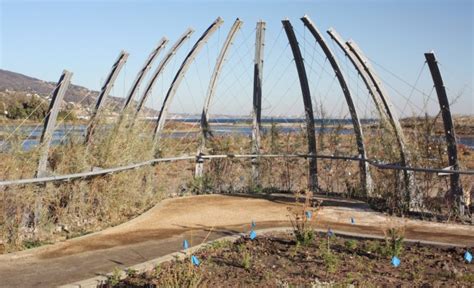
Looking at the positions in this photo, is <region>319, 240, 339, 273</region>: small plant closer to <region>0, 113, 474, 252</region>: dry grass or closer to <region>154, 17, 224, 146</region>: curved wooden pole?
<region>0, 113, 474, 252</region>: dry grass

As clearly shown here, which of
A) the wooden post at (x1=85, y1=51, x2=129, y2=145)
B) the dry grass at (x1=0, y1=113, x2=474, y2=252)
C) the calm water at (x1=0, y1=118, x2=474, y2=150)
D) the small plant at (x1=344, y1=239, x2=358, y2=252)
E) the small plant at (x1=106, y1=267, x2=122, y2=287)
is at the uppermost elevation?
the wooden post at (x1=85, y1=51, x2=129, y2=145)

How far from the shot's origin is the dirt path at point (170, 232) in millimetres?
5891

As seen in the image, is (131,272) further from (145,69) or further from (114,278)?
(145,69)

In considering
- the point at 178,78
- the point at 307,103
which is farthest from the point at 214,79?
the point at 307,103

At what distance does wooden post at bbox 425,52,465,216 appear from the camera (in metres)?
8.98

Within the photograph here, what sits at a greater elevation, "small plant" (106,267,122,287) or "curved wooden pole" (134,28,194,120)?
"curved wooden pole" (134,28,194,120)

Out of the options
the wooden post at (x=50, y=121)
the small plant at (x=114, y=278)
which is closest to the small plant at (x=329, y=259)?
the small plant at (x=114, y=278)

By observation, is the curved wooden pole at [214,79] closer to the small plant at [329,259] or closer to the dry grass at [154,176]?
the dry grass at [154,176]

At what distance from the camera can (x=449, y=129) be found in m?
9.09

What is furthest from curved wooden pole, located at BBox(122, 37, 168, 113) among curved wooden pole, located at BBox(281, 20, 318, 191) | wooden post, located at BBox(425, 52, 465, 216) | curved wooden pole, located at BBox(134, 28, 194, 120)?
wooden post, located at BBox(425, 52, 465, 216)

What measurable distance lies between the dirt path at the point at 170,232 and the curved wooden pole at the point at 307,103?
1730mm

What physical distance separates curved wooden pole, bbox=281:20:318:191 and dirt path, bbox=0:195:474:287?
173 centimetres

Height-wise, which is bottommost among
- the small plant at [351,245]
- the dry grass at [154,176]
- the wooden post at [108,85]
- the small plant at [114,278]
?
the small plant at [114,278]

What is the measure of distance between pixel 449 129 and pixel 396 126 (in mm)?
1361
